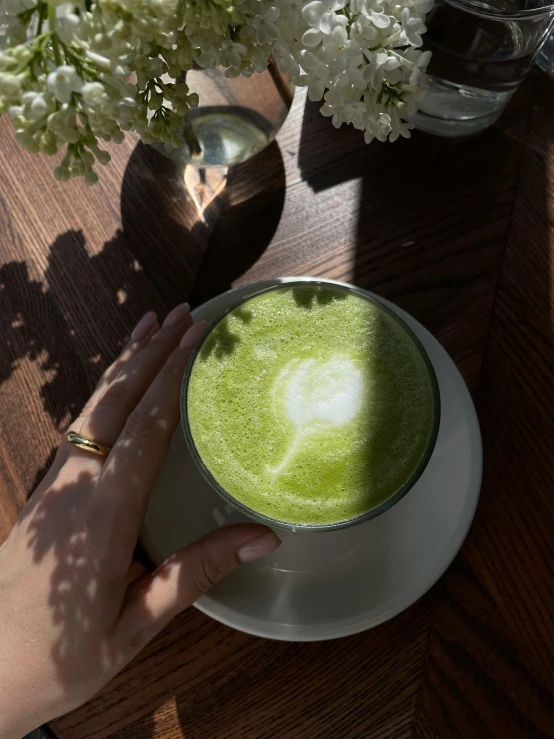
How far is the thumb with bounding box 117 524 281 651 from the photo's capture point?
0.59 meters

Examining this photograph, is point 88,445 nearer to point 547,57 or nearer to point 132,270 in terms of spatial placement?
point 132,270

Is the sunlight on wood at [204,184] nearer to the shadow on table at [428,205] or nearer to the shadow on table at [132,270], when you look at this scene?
the shadow on table at [132,270]

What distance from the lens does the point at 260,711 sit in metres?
0.63

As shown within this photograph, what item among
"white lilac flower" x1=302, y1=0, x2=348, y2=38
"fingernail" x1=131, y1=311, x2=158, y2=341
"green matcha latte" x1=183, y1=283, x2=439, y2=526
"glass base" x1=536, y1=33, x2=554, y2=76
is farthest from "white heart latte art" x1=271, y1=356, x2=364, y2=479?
"glass base" x1=536, y1=33, x2=554, y2=76

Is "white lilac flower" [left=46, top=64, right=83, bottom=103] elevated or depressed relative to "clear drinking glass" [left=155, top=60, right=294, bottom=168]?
elevated

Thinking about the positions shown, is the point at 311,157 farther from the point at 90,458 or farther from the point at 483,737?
the point at 483,737

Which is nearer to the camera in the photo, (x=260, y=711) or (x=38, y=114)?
(x=38, y=114)

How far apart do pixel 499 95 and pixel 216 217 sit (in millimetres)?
406

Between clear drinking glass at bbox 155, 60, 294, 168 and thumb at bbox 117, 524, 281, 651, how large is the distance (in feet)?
1.55

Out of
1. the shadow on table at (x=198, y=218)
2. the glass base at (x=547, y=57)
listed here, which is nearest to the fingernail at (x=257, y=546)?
the shadow on table at (x=198, y=218)

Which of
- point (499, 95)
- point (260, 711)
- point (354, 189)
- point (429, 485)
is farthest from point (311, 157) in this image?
point (260, 711)

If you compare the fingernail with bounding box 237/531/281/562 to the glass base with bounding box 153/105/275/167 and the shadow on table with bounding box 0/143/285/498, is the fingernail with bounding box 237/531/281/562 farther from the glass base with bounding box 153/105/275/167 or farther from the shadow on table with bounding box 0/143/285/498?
the glass base with bounding box 153/105/275/167

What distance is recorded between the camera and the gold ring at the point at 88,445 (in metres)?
0.67

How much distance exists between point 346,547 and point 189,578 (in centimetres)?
18
